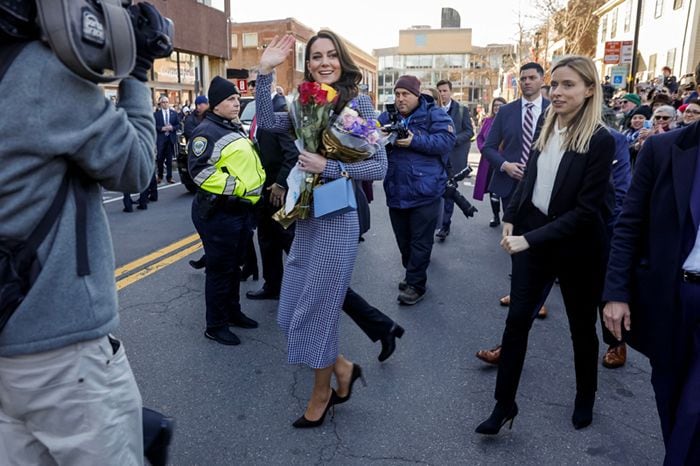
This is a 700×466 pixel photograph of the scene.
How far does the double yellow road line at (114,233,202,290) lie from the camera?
226 inches

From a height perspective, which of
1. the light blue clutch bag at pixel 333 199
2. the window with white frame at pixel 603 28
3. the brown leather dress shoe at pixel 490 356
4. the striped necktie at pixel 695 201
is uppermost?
the window with white frame at pixel 603 28

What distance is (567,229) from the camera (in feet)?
9.30

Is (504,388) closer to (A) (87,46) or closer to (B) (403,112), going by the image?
(A) (87,46)

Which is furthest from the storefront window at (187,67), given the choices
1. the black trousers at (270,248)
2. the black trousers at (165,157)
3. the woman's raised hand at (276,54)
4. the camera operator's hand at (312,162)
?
the camera operator's hand at (312,162)

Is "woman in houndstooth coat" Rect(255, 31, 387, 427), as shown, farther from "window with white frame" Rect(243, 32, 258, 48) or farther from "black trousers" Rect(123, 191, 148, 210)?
"window with white frame" Rect(243, 32, 258, 48)

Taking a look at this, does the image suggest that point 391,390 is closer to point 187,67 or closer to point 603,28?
point 187,67

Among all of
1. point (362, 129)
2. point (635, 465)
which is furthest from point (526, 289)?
point (362, 129)

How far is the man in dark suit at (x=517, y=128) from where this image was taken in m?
5.25

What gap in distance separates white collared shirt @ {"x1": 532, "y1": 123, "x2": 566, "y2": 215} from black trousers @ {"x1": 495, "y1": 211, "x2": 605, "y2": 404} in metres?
0.26

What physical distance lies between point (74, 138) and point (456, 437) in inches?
95.3

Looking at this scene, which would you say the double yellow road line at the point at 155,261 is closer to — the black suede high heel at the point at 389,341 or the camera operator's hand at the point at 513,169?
the black suede high heel at the point at 389,341

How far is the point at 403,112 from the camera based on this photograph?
16.8 feet

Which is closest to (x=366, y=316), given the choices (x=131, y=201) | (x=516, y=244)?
(x=516, y=244)

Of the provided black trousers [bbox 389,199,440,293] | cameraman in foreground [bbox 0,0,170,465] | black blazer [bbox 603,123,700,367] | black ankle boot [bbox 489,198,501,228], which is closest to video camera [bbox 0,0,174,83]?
cameraman in foreground [bbox 0,0,170,465]
